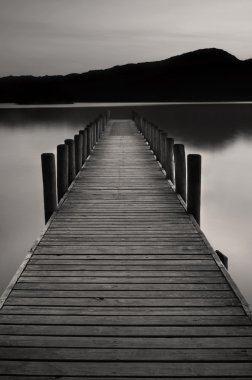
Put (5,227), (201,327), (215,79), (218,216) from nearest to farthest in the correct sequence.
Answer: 1. (201,327)
2. (5,227)
3. (218,216)
4. (215,79)

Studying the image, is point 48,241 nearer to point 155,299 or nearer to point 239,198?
point 155,299

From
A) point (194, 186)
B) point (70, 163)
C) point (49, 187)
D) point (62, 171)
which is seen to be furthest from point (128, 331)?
point (70, 163)

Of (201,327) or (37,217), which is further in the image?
(37,217)

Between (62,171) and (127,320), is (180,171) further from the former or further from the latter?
(127,320)

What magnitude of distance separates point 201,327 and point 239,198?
13787 millimetres

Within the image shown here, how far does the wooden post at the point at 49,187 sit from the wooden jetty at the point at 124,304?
2 cm

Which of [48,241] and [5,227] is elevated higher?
[48,241]

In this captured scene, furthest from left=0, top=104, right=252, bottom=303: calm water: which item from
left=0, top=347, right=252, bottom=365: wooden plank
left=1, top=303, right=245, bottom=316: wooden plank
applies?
left=0, top=347, right=252, bottom=365: wooden plank

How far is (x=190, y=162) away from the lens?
6.89 meters

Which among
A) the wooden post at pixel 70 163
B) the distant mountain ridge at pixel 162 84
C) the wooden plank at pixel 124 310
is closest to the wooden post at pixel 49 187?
the wooden post at pixel 70 163

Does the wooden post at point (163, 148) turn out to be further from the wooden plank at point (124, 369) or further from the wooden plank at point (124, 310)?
the wooden plank at point (124, 369)

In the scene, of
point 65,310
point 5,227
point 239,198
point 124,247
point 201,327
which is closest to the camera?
point 201,327

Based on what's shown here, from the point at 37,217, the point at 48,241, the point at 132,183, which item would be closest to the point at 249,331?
the point at 48,241

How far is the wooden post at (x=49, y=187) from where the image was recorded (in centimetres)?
715
